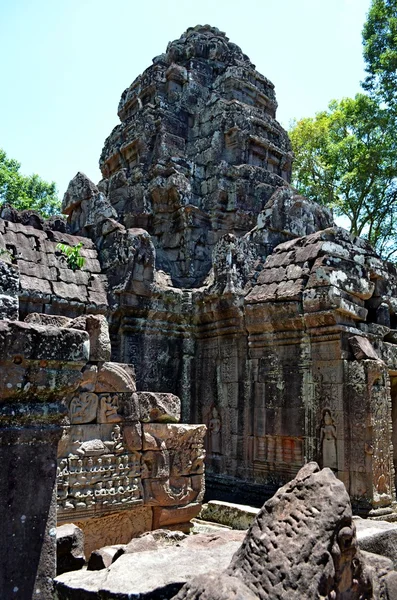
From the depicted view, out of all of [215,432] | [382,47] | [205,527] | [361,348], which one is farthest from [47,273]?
[382,47]

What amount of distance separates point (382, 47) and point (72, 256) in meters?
15.4

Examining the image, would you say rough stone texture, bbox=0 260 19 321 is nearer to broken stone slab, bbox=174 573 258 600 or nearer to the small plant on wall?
broken stone slab, bbox=174 573 258 600

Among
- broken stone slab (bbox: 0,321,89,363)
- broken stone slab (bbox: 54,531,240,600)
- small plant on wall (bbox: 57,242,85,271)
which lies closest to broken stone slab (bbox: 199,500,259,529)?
broken stone slab (bbox: 54,531,240,600)

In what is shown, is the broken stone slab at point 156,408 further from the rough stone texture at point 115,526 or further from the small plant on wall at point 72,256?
the small plant on wall at point 72,256

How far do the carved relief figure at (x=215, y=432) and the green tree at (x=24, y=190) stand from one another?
53.4ft

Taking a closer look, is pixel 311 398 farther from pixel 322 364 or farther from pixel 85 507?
pixel 85 507

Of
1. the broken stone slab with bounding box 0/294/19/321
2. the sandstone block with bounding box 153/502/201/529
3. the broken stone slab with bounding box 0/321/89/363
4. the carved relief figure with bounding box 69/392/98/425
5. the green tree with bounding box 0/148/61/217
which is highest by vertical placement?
the green tree with bounding box 0/148/61/217

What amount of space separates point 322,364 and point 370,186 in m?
15.0

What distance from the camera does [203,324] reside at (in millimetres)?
8875

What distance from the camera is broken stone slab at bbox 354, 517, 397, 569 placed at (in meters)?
3.92

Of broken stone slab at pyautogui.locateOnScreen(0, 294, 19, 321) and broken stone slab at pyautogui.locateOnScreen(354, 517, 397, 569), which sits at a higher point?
broken stone slab at pyautogui.locateOnScreen(0, 294, 19, 321)

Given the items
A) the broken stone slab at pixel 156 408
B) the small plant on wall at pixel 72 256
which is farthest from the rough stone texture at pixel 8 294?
the small plant on wall at pixel 72 256

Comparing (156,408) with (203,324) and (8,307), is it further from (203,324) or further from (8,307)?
(8,307)

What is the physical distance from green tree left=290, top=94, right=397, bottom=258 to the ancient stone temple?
9.86 m
